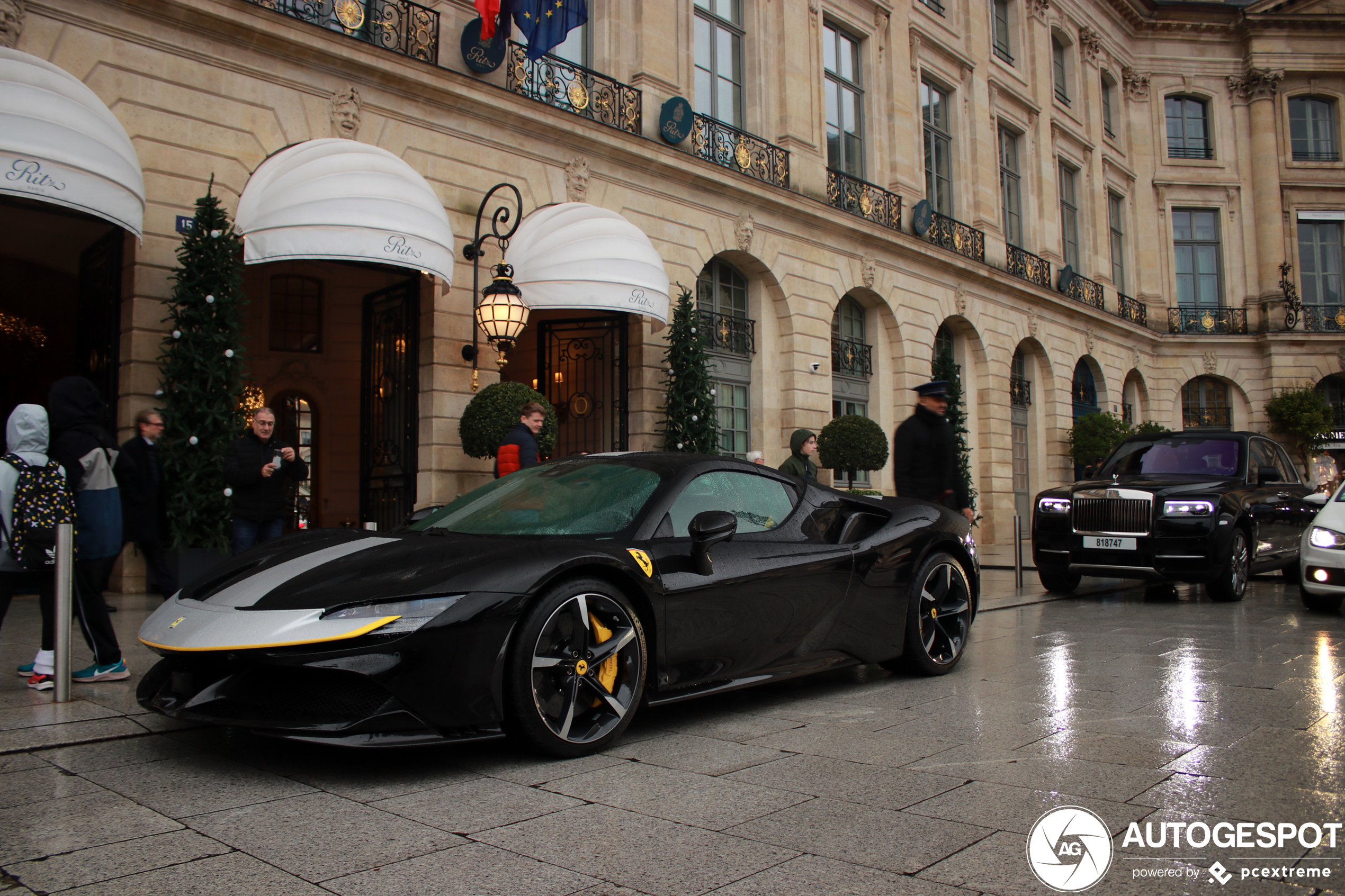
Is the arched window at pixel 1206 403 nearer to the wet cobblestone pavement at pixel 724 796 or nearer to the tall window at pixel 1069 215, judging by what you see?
the tall window at pixel 1069 215

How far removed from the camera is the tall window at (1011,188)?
966 inches

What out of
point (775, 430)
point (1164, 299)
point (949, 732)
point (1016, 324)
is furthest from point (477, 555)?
point (1164, 299)

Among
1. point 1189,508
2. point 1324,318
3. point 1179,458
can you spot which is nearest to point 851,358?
point 1179,458

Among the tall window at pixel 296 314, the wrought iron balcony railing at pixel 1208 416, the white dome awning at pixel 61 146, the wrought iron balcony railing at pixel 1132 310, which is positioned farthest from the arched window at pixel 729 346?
the wrought iron balcony railing at pixel 1208 416

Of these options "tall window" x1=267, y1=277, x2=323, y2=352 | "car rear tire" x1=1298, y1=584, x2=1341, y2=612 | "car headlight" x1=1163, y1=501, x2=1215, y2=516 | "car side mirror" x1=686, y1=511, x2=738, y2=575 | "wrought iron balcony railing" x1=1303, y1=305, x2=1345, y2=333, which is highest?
"wrought iron balcony railing" x1=1303, y1=305, x2=1345, y2=333

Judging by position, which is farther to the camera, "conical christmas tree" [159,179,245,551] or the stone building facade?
the stone building facade

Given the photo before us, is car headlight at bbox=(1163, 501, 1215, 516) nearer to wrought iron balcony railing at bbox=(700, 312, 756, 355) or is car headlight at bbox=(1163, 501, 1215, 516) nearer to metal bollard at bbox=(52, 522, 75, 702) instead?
wrought iron balcony railing at bbox=(700, 312, 756, 355)

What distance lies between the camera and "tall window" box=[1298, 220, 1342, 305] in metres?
34.1

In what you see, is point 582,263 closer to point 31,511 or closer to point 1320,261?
point 31,511

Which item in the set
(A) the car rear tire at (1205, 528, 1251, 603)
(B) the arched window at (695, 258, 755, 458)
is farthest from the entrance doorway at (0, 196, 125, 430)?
(A) the car rear tire at (1205, 528, 1251, 603)

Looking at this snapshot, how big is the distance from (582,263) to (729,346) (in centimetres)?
474

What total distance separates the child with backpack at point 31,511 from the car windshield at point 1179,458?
9.67m

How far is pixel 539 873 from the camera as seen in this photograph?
8.11 ft

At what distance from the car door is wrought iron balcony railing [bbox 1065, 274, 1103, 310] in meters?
23.5
